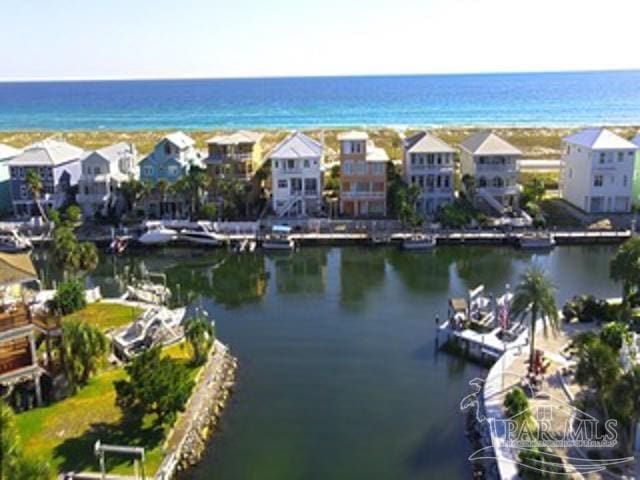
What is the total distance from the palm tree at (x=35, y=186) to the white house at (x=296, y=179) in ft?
76.1

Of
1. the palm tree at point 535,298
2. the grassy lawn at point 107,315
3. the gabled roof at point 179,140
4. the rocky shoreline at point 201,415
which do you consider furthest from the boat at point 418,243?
the palm tree at point 535,298

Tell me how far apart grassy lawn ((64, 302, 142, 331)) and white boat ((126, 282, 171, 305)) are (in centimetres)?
214

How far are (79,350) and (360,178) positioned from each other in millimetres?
42417

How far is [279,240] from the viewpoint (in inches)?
2514

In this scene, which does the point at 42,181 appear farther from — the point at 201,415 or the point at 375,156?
the point at 201,415

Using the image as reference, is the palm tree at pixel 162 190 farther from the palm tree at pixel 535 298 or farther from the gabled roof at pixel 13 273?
the palm tree at pixel 535 298

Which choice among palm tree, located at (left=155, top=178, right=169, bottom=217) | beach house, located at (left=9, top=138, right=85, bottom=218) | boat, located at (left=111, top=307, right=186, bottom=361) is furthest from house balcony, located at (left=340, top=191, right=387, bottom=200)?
boat, located at (left=111, top=307, right=186, bottom=361)

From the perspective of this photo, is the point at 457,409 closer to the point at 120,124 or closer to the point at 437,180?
the point at 437,180

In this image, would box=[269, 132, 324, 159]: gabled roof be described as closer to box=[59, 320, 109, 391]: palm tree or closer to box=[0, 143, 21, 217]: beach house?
box=[0, 143, 21, 217]: beach house

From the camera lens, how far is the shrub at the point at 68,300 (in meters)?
42.2

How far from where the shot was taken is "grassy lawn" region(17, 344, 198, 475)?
2730cm

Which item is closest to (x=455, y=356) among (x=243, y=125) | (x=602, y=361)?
(x=602, y=361)

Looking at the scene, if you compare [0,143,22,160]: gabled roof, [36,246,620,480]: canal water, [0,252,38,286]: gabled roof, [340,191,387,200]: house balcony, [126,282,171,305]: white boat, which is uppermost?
[0,143,22,160]: gabled roof

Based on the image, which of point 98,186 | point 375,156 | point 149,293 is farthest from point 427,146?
point 149,293
